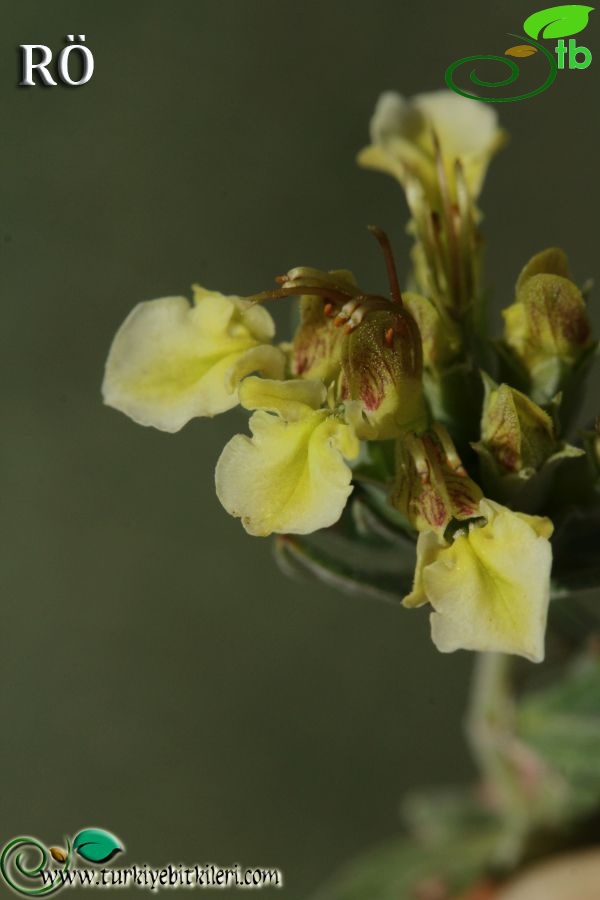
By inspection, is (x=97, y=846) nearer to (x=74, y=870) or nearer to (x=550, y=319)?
(x=74, y=870)

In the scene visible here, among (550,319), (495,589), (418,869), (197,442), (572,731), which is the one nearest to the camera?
(495,589)

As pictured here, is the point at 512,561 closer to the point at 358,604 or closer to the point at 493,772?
the point at 493,772

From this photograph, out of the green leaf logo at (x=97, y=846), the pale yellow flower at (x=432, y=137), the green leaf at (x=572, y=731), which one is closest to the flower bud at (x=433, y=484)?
the pale yellow flower at (x=432, y=137)

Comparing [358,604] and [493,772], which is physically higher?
[358,604]

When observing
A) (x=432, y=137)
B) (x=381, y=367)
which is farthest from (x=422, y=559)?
(x=432, y=137)

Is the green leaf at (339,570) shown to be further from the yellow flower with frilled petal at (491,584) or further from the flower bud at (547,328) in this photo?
the flower bud at (547,328)

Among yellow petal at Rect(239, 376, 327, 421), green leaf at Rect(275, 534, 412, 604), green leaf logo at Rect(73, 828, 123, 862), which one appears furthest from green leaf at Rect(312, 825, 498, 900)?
yellow petal at Rect(239, 376, 327, 421)

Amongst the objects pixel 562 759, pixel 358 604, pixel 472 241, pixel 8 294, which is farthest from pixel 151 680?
pixel 472 241
